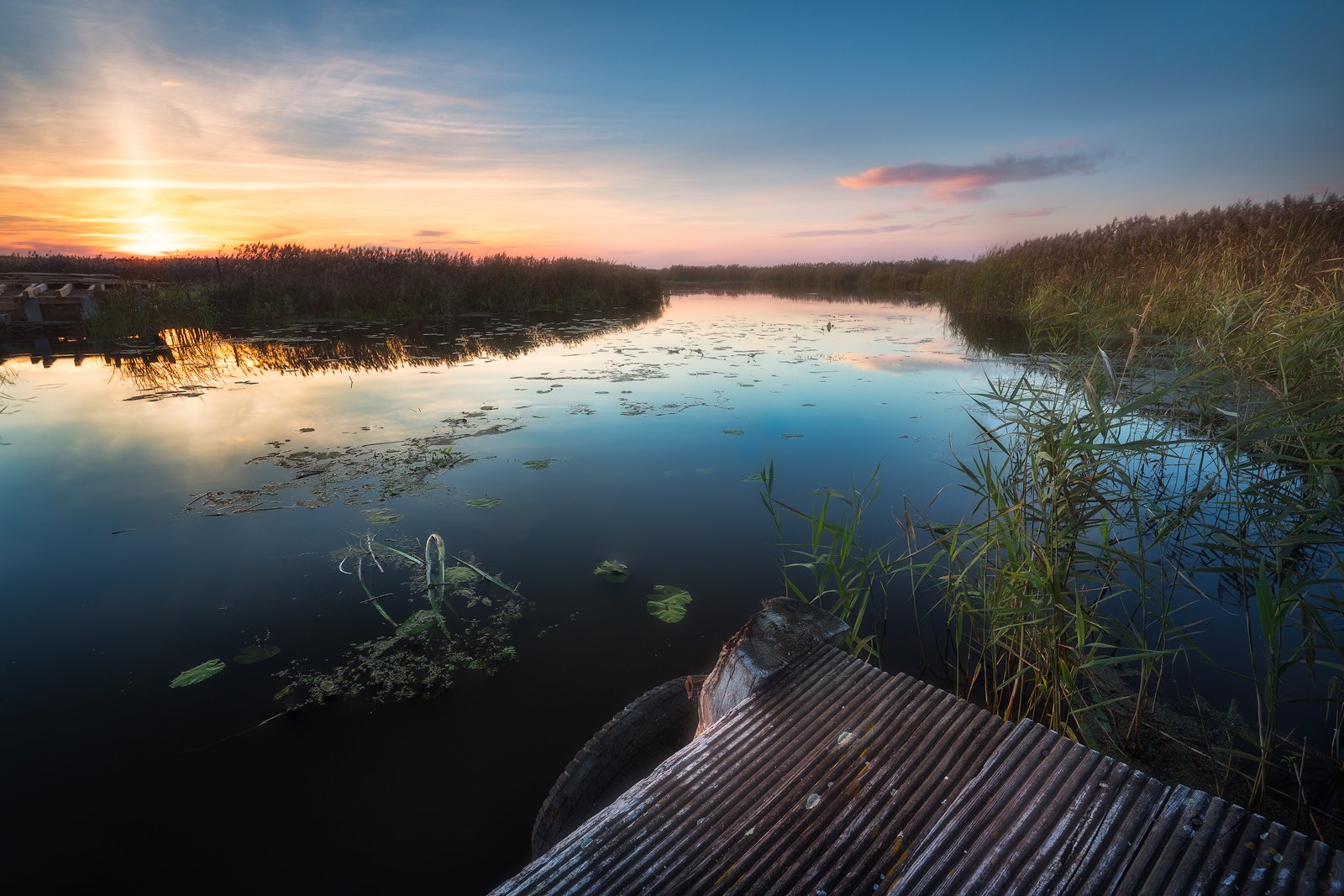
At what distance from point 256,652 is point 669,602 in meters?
2.01

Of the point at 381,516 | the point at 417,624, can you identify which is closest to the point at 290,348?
the point at 381,516

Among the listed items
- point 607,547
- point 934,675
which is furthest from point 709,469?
point 934,675

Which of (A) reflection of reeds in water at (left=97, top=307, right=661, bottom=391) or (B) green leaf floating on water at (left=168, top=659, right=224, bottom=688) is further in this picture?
(A) reflection of reeds in water at (left=97, top=307, right=661, bottom=391)

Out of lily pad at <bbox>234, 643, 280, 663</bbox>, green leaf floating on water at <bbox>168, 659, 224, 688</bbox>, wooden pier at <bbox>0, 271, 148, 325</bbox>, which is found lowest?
green leaf floating on water at <bbox>168, 659, 224, 688</bbox>

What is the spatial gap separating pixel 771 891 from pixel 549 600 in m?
2.20

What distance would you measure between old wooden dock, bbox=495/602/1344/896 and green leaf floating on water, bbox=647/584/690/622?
148 cm

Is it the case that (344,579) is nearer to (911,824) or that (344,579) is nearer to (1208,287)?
(911,824)

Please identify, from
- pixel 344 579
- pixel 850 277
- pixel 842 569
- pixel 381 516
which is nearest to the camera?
pixel 842 569

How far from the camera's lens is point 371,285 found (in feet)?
49.3

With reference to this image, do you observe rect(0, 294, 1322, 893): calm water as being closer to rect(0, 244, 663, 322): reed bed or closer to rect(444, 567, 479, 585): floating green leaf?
rect(444, 567, 479, 585): floating green leaf

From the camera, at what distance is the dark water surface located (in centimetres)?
191

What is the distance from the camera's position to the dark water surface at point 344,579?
6.26ft

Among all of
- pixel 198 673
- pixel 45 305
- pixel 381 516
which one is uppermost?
pixel 45 305

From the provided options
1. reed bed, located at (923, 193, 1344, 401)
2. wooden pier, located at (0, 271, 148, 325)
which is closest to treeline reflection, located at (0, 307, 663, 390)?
wooden pier, located at (0, 271, 148, 325)
